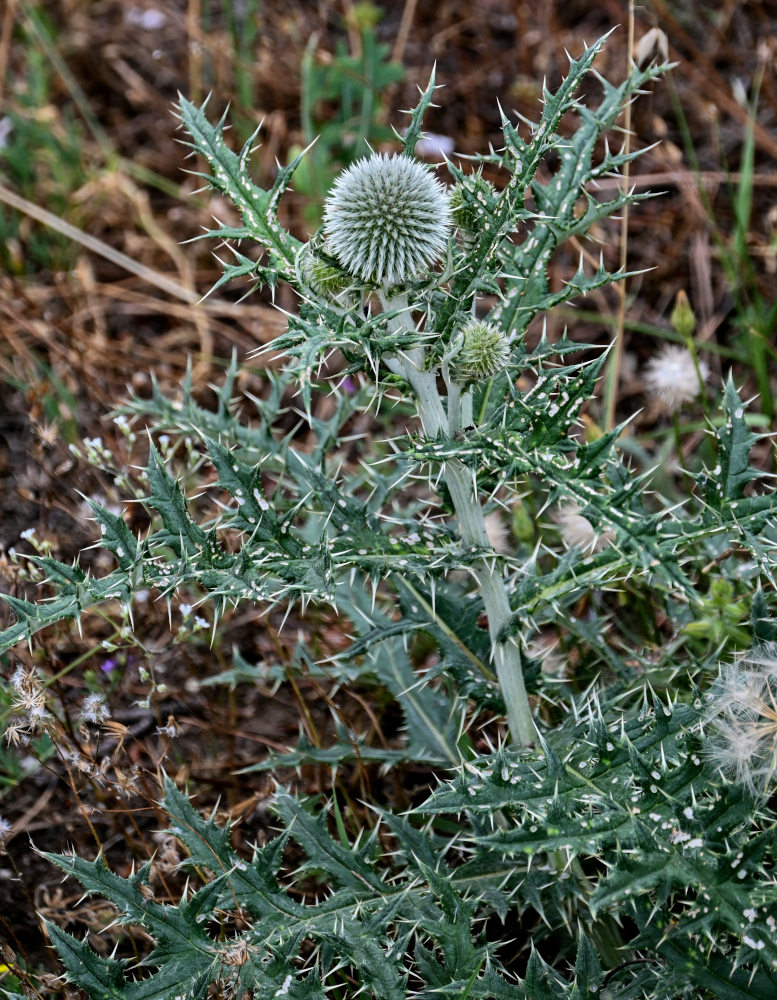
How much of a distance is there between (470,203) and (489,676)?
3.84ft

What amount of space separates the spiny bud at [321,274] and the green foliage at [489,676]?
0.02 m

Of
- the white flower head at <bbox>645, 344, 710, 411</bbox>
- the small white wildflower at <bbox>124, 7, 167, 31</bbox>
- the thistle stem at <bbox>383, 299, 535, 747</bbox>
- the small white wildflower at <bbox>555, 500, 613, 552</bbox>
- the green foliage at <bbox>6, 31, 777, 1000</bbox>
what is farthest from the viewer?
the small white wildflower at <bbox>124, 7, 167, 31</bbox>

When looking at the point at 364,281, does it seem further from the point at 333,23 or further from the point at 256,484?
the point at 333,23

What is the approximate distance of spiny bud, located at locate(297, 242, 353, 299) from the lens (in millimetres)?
2236

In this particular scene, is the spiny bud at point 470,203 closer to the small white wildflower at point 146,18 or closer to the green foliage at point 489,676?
the green foliage at point 489,676

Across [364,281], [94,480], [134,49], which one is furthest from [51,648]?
[134,49]

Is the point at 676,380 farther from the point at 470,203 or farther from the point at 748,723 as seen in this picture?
the point at 748,723

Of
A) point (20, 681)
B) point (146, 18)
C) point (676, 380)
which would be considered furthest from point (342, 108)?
point (20, 681)

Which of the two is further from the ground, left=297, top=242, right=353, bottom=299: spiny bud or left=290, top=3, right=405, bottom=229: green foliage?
left=297, top=242, right=353, bottom=299: spiny bud

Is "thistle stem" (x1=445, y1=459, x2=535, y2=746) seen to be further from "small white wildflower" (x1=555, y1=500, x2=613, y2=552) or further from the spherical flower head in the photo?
"small white wildflower" (x1=555, y1=500, x2=613, y2=552)

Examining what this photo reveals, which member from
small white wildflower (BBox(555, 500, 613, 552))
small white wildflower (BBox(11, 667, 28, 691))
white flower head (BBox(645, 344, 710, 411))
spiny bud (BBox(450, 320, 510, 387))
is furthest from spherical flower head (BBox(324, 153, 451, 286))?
white flower head (BBox(645, 344, 710, 411))

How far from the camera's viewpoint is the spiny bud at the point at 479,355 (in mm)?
2131

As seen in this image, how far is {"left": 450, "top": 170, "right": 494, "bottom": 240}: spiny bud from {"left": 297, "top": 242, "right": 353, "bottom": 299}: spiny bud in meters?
0.29

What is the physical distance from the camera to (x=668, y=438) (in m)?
3.80
